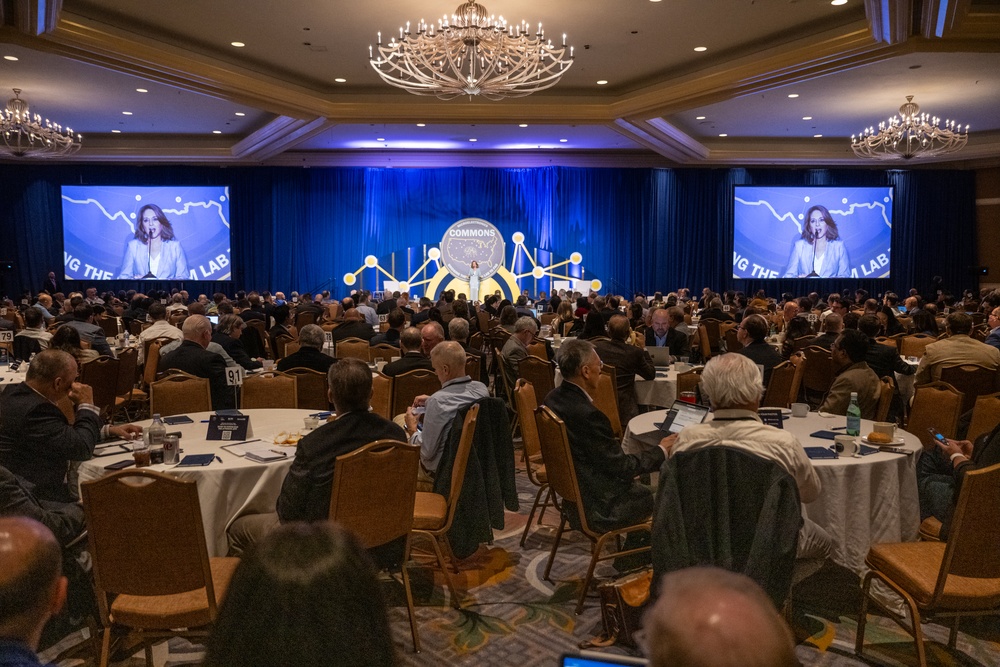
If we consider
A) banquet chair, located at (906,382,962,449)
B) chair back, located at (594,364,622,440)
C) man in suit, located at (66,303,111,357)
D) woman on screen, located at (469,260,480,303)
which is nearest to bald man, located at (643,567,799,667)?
banquet chair, located at (906,382,962,449)

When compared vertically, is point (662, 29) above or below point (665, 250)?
above

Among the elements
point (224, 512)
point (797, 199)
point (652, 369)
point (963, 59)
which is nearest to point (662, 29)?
point (963, 59)

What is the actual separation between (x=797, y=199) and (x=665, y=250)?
3.41 meters

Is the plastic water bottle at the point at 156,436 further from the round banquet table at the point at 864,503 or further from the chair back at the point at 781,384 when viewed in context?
the chair back at the point at 781,384

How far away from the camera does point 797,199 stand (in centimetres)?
1995

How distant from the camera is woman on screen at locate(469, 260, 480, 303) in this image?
64.4 feet

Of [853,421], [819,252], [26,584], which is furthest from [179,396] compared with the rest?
[819,252]

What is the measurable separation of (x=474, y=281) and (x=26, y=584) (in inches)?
716

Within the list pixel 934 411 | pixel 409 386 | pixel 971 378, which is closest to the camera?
pixel 934 411

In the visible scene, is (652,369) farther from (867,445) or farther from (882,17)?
(882,17)

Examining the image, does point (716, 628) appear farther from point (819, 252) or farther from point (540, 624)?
point (819, 252)

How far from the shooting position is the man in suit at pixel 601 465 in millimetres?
3812

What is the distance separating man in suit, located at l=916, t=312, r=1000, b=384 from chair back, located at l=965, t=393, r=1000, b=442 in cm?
178

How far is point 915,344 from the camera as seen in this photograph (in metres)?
8.72
